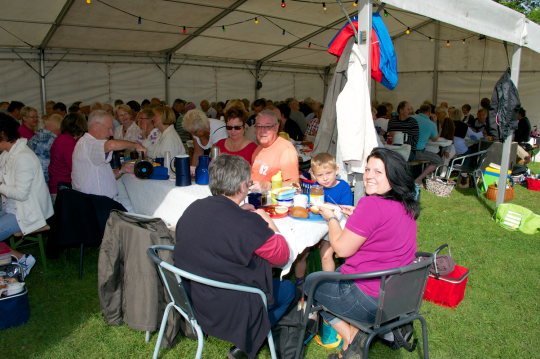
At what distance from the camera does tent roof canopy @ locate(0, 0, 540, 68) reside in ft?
21.1

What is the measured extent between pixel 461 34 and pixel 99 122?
438 inches

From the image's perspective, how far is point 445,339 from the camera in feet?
7.34

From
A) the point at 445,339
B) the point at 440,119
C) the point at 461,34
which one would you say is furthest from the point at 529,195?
the point at 461,34

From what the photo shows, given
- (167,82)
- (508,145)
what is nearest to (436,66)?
(508,145)

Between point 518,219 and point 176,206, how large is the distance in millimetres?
3720

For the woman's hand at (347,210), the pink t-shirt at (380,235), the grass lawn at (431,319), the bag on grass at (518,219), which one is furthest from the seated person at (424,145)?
the pink t-shirt at (380,235)

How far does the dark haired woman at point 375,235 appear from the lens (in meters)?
1.64

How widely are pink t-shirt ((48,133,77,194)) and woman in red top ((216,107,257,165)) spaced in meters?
1.51

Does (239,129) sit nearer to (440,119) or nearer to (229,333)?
(229,333)

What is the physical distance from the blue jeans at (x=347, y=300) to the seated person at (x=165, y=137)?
2.95 meters

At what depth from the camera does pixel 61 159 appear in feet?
11.9

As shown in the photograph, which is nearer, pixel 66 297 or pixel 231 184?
pixel 231 184

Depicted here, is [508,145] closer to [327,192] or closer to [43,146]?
[327,192]

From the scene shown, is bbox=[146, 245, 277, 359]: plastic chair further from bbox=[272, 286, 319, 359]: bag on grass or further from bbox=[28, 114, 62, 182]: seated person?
bbox=[28, 114, 62, 182]: seated person
